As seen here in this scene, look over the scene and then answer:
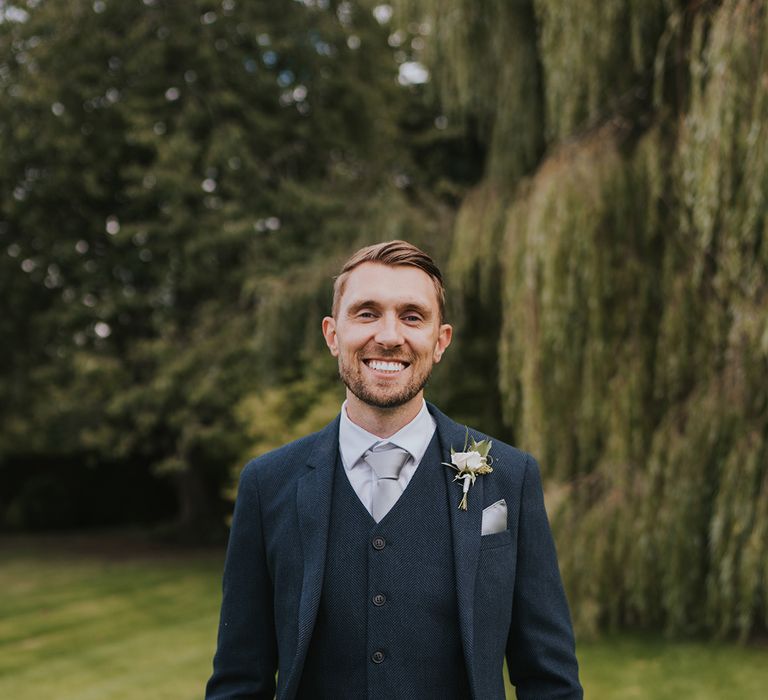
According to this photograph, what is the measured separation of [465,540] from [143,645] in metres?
6.92

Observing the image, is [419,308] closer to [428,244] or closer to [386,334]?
[386,334]

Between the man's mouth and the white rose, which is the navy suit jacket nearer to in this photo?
the white rose

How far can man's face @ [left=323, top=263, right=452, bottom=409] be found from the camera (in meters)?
1.77

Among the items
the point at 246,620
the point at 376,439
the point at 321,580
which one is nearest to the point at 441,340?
the point at 376,439

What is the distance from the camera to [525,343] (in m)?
6.02

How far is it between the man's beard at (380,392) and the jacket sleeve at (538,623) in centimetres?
35

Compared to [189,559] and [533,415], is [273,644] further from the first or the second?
[189,559]

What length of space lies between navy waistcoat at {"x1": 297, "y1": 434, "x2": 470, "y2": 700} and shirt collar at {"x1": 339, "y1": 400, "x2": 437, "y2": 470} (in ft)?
0.42

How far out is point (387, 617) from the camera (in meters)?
1.70

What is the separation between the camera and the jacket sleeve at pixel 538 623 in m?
1.79

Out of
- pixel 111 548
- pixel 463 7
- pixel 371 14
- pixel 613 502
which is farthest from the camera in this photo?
pixel 111 548

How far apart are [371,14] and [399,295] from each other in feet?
39.1

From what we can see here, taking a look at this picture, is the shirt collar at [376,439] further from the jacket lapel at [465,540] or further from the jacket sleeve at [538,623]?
the jacket sleeve at [538,623]

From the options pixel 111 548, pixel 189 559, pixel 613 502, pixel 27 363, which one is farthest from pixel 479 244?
pixel 111 548
